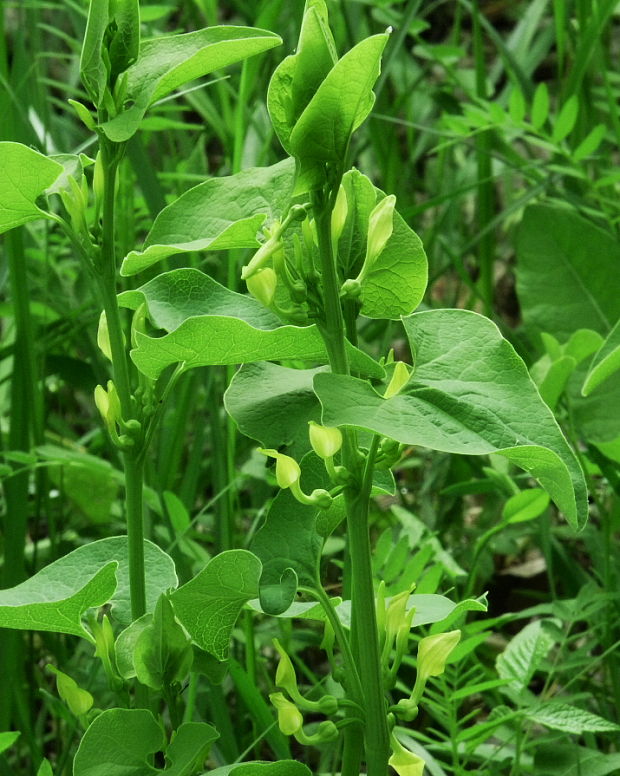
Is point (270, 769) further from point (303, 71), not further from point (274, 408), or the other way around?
point (303, 71)

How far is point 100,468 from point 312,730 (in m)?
0.35

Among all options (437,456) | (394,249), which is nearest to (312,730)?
(437,456)

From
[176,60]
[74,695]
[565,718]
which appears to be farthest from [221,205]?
[565,718]

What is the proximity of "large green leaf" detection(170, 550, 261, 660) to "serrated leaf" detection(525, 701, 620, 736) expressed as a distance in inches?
11.6

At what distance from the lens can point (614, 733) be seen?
101 centimetres

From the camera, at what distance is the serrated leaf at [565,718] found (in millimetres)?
768

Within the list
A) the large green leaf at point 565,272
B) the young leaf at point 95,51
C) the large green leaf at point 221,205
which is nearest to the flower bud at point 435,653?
the large green leaf at point 221,205

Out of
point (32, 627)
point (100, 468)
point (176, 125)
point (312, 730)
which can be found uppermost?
point (176, 125)

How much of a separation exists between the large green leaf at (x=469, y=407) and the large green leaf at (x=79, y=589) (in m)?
0.17

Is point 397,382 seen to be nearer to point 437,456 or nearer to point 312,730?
point 312,730

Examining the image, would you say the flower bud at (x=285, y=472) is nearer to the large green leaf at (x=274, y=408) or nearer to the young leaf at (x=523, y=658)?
the large green leaf at (x=274, y=408)

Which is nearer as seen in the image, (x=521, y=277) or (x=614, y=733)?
(x=614, y=733)

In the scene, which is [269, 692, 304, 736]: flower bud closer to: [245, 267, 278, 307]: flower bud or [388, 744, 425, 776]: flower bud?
[388, 744, 425, 776]: flower bud

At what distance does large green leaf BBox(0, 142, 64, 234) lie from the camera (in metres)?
0.56
